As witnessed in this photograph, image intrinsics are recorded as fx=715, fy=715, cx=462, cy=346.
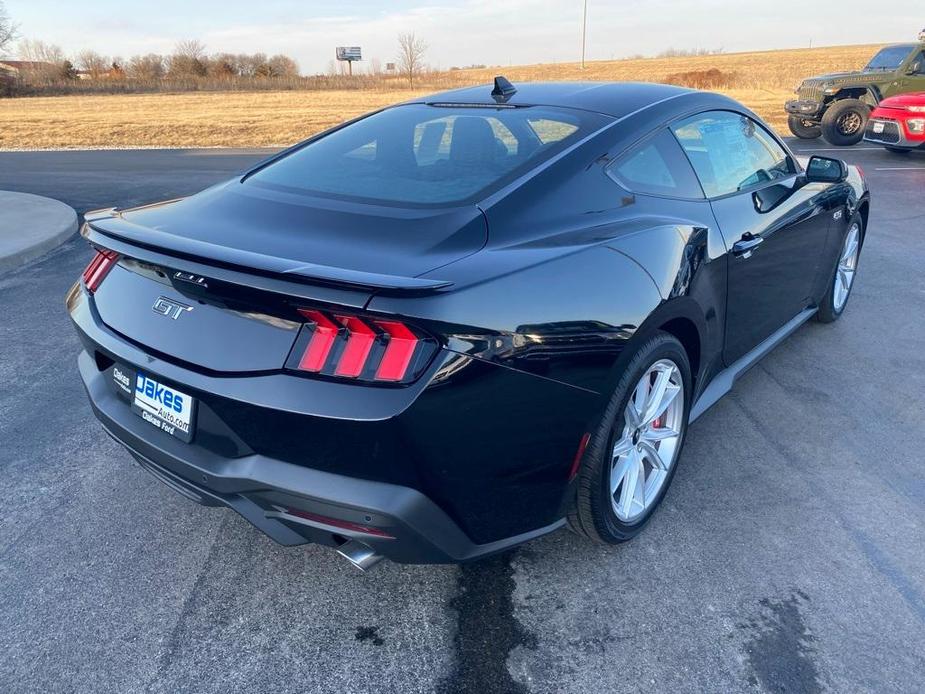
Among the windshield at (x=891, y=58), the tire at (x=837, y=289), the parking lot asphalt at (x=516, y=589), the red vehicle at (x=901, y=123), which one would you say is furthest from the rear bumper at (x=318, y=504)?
the windshield at (x=891, y=58)

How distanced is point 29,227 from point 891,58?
49.7 feet

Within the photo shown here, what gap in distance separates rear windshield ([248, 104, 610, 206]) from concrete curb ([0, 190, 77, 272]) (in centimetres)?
442

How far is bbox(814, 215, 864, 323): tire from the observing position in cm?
452

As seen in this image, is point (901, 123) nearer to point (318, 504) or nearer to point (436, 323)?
point (436, 323)

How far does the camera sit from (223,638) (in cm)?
220

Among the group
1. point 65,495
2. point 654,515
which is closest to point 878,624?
point 654,515

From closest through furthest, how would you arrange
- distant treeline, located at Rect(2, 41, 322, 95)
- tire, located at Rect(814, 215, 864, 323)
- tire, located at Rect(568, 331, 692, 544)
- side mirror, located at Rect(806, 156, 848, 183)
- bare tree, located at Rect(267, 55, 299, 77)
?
1. tire, located at Rect(568, 331, 692, 544)
2. side mirror, located at Rect(806, 156, 848, 183)
3. tire, located at Rect(814, 215, 864, 323)
4. distant treeline, located at Rect(2, 41, 322, 95)
5. bare tree, located at Rect(267, 55, 299, 77)

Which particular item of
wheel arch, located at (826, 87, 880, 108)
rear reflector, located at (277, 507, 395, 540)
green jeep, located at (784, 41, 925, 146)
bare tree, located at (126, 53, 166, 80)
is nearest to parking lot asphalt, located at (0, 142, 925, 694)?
rear reflector, located at (277, 507, 395, 540)

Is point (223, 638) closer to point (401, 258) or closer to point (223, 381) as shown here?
point (223, 381)

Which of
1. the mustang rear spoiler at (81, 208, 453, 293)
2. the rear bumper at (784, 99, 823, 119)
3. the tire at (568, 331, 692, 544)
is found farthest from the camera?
the rear bumper at (784, 99, 823, 119)

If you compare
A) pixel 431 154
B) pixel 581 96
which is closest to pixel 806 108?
pixel 581 96

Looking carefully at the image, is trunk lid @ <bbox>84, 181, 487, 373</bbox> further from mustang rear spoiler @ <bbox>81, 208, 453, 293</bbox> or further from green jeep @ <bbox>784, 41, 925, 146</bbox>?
green jeep @ <bbox>784, 41, 925, 146</bbox>

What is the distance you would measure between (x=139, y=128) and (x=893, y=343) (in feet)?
66.4

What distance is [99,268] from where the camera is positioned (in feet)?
8.25
